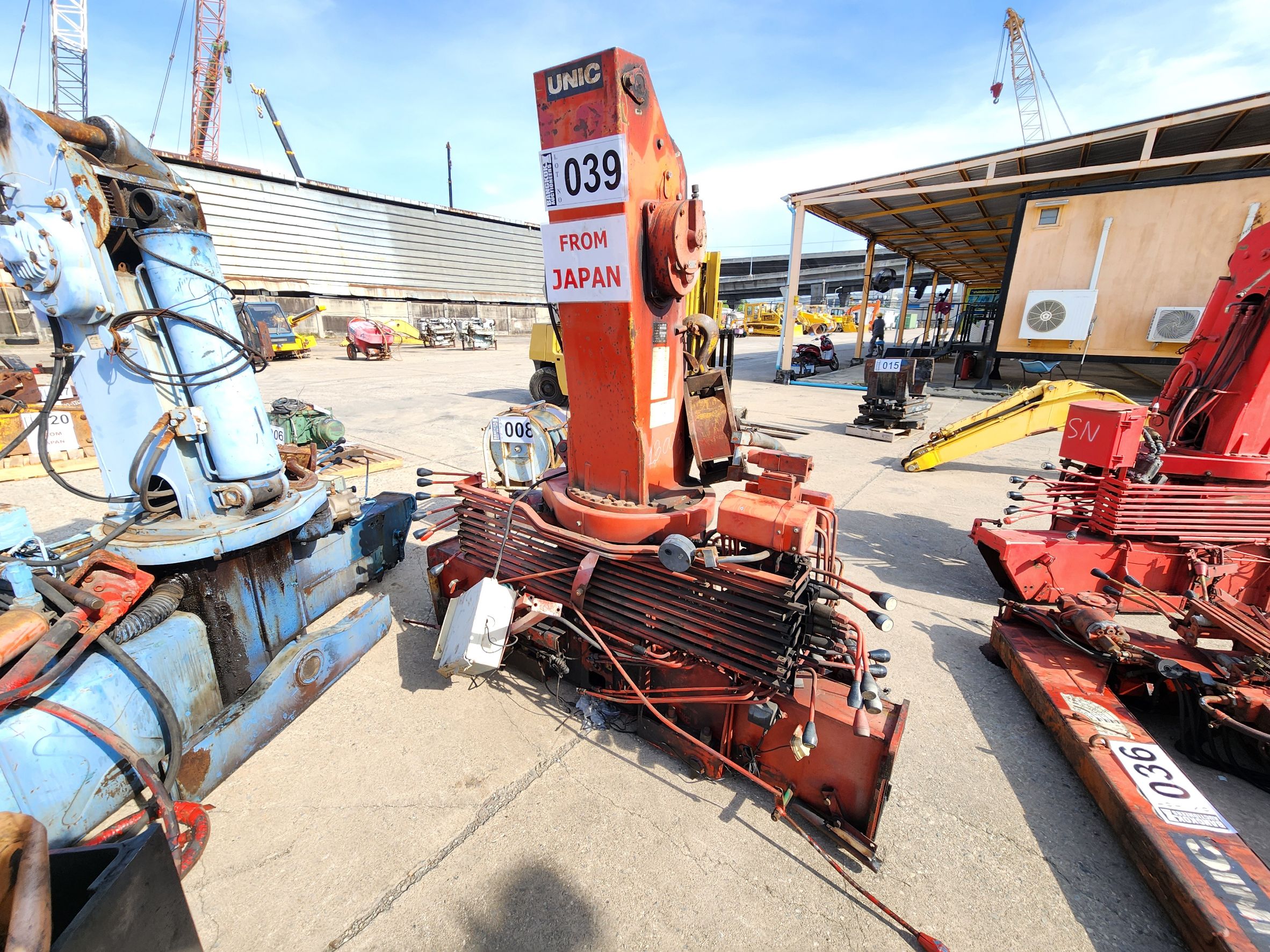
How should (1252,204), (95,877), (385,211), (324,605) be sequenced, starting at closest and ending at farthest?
(95,877), (324,605), (1252,204), (385,211)

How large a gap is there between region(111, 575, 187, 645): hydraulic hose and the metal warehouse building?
24818mm

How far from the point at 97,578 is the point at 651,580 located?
8.23 feet

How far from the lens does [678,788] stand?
2516mm

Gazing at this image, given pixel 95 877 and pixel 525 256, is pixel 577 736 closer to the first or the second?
pixel 95 877

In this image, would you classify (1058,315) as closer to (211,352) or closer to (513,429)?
(513,429)

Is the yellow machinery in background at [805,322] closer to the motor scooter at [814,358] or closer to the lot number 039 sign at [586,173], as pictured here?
the motor scooter at [814,358]

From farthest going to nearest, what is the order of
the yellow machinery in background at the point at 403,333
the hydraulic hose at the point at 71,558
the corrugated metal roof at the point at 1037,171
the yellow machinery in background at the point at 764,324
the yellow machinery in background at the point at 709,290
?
the yellow machinery in background at the point at 764,324
the yellow machinery in background at the point at 403,333
the corrugated metal roof at the point at 1037,171
the yellow machinery in background at the point at 709,290
the hydraulic hose at the point at 71,558

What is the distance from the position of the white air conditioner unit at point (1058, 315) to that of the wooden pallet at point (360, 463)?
14802mm

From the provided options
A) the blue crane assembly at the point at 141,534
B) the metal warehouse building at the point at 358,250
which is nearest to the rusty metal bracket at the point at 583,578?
the blue crane assembly at the point at 141,534

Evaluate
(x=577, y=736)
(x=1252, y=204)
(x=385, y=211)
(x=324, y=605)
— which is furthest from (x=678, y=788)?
(x=385, y=211)

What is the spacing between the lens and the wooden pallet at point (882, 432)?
31.4 feet

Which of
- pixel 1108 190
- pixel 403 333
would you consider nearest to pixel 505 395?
pixel 1108 190

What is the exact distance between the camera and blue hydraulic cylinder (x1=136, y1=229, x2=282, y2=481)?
2469 mm

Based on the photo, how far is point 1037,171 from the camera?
500 inches
